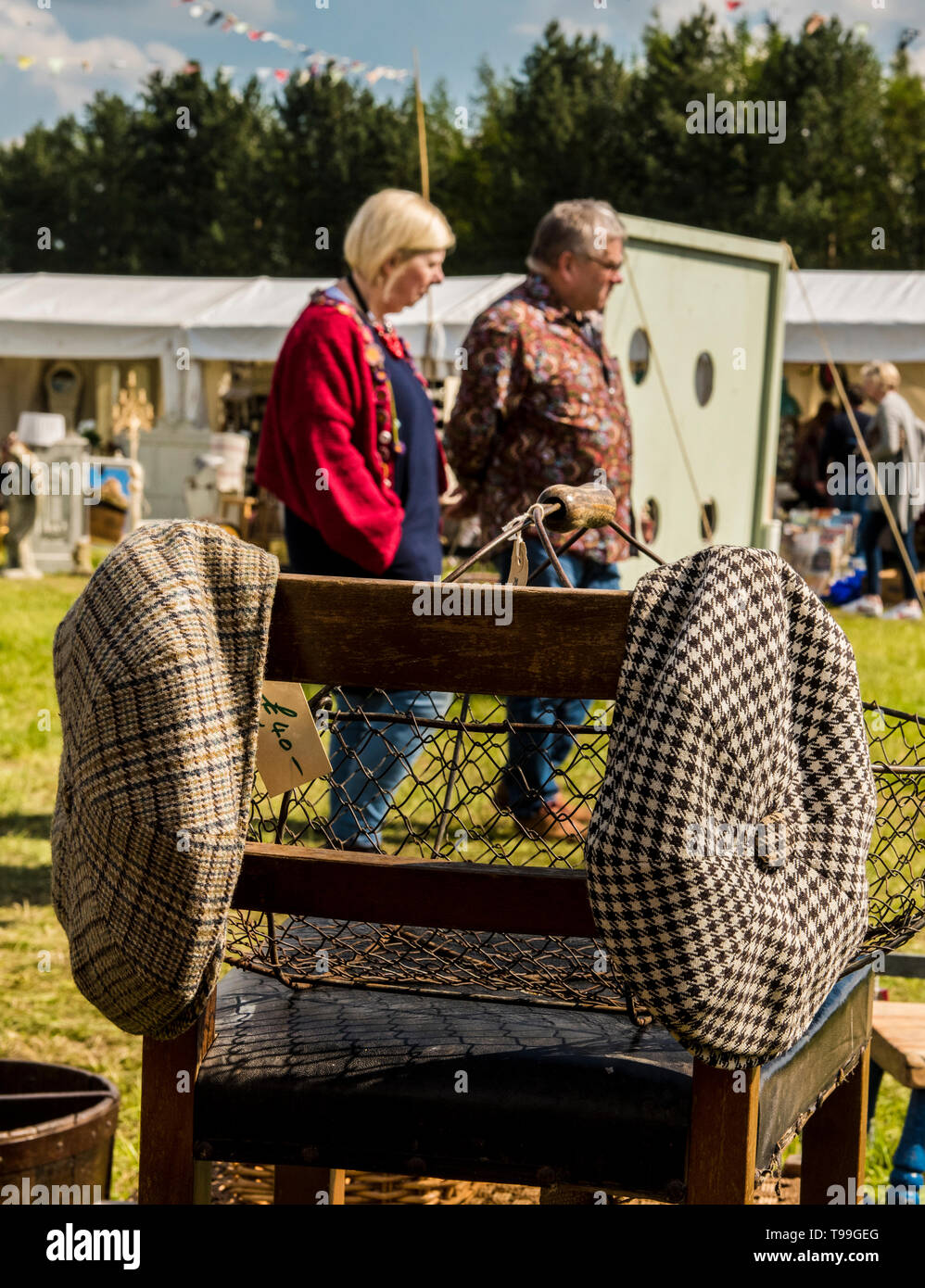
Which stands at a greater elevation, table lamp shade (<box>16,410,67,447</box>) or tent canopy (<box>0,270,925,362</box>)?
tent canopy (<box>0,270,925,362</box>)

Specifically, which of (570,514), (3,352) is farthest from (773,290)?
(3,352)

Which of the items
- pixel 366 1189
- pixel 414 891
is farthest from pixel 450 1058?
pixel 366 1189

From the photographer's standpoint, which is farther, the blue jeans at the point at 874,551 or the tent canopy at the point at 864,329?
the tent canopy at the point at 864,329

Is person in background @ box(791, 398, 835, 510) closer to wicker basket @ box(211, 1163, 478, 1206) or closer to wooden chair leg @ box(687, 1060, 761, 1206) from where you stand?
wicker basket @ box(211, 1163, 478, 1206)

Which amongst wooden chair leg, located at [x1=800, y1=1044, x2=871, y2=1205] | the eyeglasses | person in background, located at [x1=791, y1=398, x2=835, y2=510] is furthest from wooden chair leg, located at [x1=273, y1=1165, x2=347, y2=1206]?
person in background, located at [x1=791, y1=398, x2=835, y2=510]

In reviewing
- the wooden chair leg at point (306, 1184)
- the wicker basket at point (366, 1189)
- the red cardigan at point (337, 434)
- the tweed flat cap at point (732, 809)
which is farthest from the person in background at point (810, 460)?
the tweed flat cap at point (732, 809)

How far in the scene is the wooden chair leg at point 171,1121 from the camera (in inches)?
55.2

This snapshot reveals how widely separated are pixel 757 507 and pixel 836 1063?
6.01 meters

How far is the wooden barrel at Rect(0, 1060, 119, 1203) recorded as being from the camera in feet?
5.95

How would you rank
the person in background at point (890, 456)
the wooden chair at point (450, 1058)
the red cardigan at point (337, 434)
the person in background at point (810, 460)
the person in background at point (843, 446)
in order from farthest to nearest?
the person in background at point (810, 460)
the person in background at point (843, 446)
the person in background at point (890, 456)
the red cardigan at point (337, 434)
the wooden chair at point (450, 1058)

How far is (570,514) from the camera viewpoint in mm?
1602

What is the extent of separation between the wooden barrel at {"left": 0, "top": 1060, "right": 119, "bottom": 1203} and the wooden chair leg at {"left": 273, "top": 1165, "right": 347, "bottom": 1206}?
0.77 ft

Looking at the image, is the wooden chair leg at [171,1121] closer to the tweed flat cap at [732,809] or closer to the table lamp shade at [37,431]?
the tweed flat cap at [732,809]
